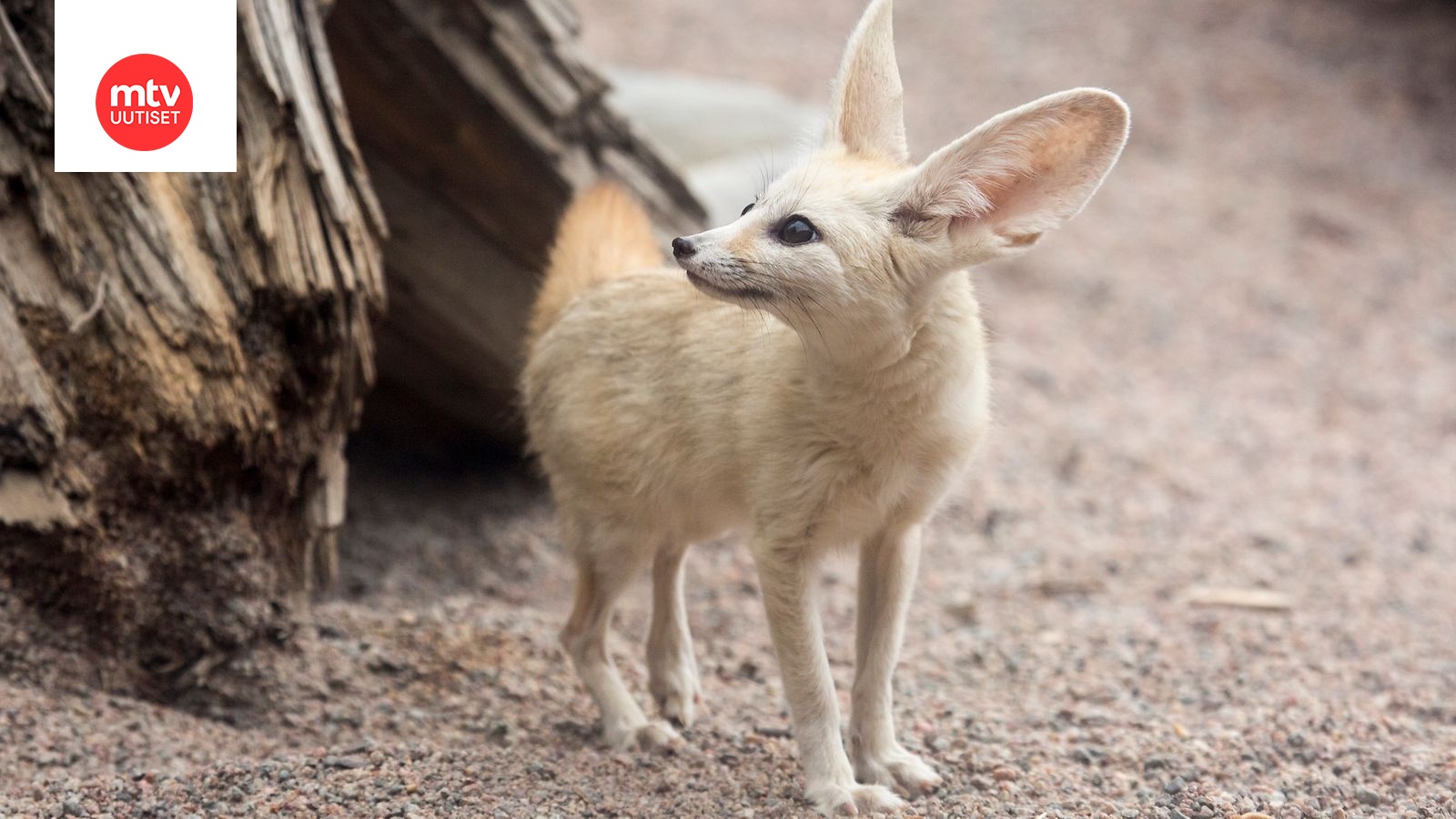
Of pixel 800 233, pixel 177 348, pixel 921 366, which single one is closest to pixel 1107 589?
pixel 921 366

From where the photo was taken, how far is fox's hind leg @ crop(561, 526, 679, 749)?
12.6 feet

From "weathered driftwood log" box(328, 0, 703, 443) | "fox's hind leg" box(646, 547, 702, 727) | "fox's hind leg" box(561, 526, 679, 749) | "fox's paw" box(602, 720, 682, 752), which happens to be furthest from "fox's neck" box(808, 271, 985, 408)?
"weathered driftwood log" box(328, 0, 703, 443)

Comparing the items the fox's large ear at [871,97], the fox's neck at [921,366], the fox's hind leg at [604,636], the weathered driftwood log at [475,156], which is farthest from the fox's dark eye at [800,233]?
the weathered driftwood log at [475,156]

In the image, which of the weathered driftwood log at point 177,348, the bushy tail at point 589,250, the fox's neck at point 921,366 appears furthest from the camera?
the bushy tail at point 589,250

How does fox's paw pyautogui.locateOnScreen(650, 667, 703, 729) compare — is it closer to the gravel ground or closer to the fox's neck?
the gravel ground

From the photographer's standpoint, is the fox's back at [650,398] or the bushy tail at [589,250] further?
the bushy tail at [589,250]

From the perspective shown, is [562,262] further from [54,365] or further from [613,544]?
[54,365]

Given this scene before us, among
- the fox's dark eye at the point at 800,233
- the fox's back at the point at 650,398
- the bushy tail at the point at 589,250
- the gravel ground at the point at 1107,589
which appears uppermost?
the fox's dark eye at the point at 800,233

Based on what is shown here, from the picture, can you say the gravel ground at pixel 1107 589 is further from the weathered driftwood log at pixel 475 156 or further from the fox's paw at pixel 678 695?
the weathered driftwood log at pixel 475 156

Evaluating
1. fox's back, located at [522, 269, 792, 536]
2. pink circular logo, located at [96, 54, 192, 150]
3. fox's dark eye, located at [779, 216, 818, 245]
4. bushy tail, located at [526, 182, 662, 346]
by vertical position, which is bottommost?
fox's back, located at [522, 269, 792, 536]

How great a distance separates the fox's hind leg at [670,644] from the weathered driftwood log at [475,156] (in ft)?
3.73

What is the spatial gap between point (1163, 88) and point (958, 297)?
33.1 feet

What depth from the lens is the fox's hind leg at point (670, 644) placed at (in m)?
4.11

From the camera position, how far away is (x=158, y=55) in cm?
390
